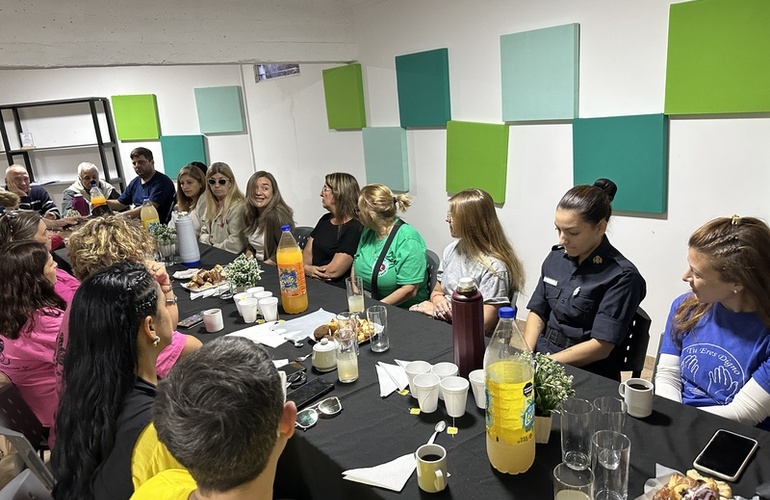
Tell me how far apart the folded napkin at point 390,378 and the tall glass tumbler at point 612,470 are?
638 mm

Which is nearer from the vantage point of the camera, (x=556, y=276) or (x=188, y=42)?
(x=556, y=276)

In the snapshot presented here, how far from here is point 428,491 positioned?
1.19 meters

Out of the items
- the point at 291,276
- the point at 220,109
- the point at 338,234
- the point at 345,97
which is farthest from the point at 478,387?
the point at 220,109

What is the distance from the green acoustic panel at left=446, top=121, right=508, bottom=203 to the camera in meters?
3.84

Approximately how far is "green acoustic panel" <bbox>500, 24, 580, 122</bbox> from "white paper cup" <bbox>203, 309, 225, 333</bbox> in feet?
7.98

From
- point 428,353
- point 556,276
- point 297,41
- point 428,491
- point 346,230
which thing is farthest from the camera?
point 297,41

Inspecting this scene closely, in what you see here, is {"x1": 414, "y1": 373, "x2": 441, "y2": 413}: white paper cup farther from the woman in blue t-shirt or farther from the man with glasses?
the woman in blue t-shirt

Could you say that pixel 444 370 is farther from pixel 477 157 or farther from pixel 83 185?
pixel 83 185

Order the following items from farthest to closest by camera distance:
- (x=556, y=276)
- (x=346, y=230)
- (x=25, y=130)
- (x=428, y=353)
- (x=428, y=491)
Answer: (x=25, y=130)
(x=346, y=230)
(x=556, y=276)
(x=428, y=353)
(x=428, y=491)

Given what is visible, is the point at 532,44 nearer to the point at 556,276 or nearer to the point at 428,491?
the point at 556,276

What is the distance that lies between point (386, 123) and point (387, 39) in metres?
0.70

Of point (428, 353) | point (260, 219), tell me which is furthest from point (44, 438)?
point (260, 219)

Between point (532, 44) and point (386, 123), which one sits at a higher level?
point (532, 44)

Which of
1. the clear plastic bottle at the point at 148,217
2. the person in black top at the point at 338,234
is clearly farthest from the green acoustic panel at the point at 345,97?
the clear plastic bottle at the point at 148,217
